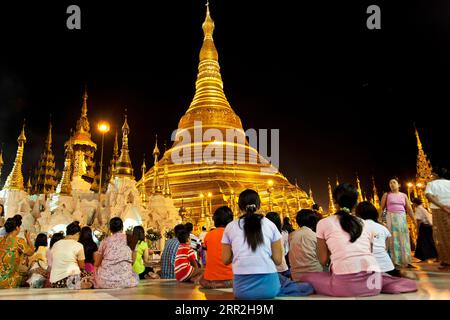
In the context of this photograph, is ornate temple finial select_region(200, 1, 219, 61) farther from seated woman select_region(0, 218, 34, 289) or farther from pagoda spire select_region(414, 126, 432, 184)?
seated woman select_region(0, 218, 34, 289)

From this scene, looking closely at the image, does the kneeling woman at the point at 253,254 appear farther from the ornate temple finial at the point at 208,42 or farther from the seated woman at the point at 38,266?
the ornate temple finial at the point at 208,42

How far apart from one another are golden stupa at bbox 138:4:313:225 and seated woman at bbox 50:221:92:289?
53.5ft

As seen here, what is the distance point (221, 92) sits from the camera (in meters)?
32.2

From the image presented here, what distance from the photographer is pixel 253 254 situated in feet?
10.8

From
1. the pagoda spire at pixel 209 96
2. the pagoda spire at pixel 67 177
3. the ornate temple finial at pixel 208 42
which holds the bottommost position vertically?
the pagoda spire at pixel 67 177

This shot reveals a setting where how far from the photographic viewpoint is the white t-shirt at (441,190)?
5543 millimetres

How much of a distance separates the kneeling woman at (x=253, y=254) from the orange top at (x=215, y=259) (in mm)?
1126

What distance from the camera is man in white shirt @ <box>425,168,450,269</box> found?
5.56 metres

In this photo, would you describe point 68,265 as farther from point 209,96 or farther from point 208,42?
point 208,42

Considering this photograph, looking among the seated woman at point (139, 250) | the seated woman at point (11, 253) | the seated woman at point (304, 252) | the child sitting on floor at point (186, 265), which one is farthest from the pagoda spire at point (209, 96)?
the seated woman at point (304, 252)

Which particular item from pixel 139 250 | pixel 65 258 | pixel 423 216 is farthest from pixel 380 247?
pixel 65 258

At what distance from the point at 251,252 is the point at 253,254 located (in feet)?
0.09
